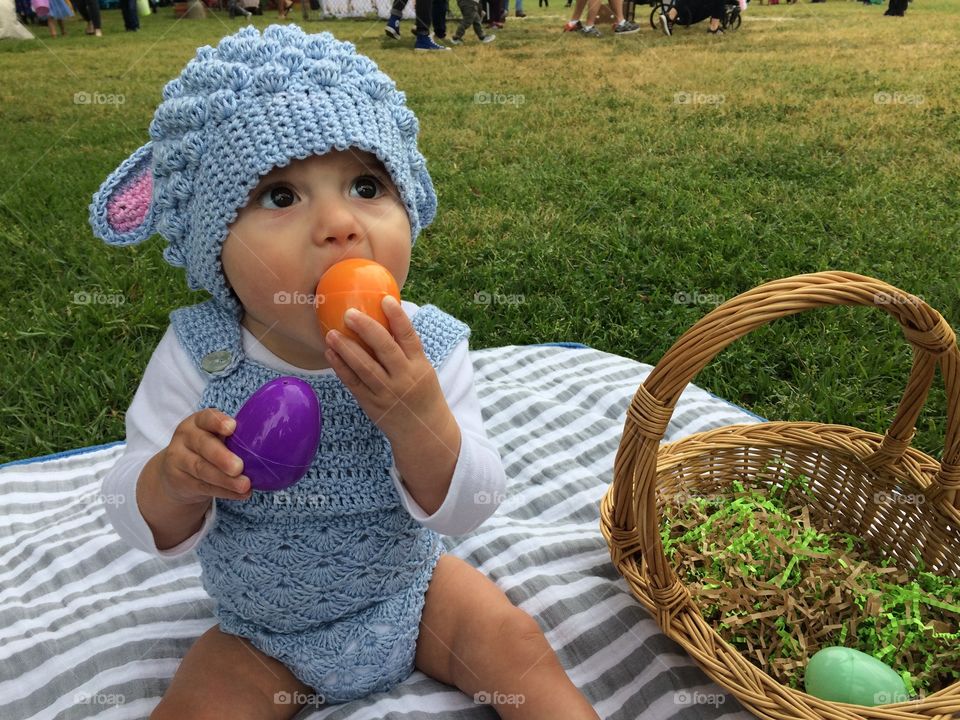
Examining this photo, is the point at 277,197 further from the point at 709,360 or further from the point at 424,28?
the point at 424,28

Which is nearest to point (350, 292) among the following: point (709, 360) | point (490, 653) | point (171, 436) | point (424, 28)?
point (171, 436)

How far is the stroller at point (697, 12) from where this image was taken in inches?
314

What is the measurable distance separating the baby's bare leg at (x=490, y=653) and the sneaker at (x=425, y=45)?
6569 millimetres

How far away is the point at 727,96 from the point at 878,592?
4.50 m

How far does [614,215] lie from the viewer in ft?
10.3

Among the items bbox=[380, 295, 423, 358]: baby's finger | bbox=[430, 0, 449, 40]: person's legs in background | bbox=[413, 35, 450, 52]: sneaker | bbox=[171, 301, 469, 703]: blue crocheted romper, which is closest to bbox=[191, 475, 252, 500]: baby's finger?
bbox=[171, 301, 469, 703]: blue crocheted romper

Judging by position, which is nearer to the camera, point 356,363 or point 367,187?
point 356,363

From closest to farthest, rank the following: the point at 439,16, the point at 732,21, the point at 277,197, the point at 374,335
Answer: the point at 374,335 → the point at 277,197 → the point at 439,16 → the point at 732,21

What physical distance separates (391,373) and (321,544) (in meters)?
0.34

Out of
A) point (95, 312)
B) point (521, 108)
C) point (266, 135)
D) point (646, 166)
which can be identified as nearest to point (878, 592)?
point (266, 135)

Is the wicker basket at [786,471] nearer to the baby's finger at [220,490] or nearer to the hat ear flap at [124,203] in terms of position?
the baby's finger at [220,490]

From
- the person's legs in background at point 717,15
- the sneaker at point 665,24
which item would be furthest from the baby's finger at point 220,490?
the person's legs in background at point 717,15

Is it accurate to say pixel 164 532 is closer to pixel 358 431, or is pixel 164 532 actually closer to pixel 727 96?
pixel 358 431

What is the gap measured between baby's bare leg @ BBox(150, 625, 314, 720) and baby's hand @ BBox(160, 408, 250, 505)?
1.11 feet
